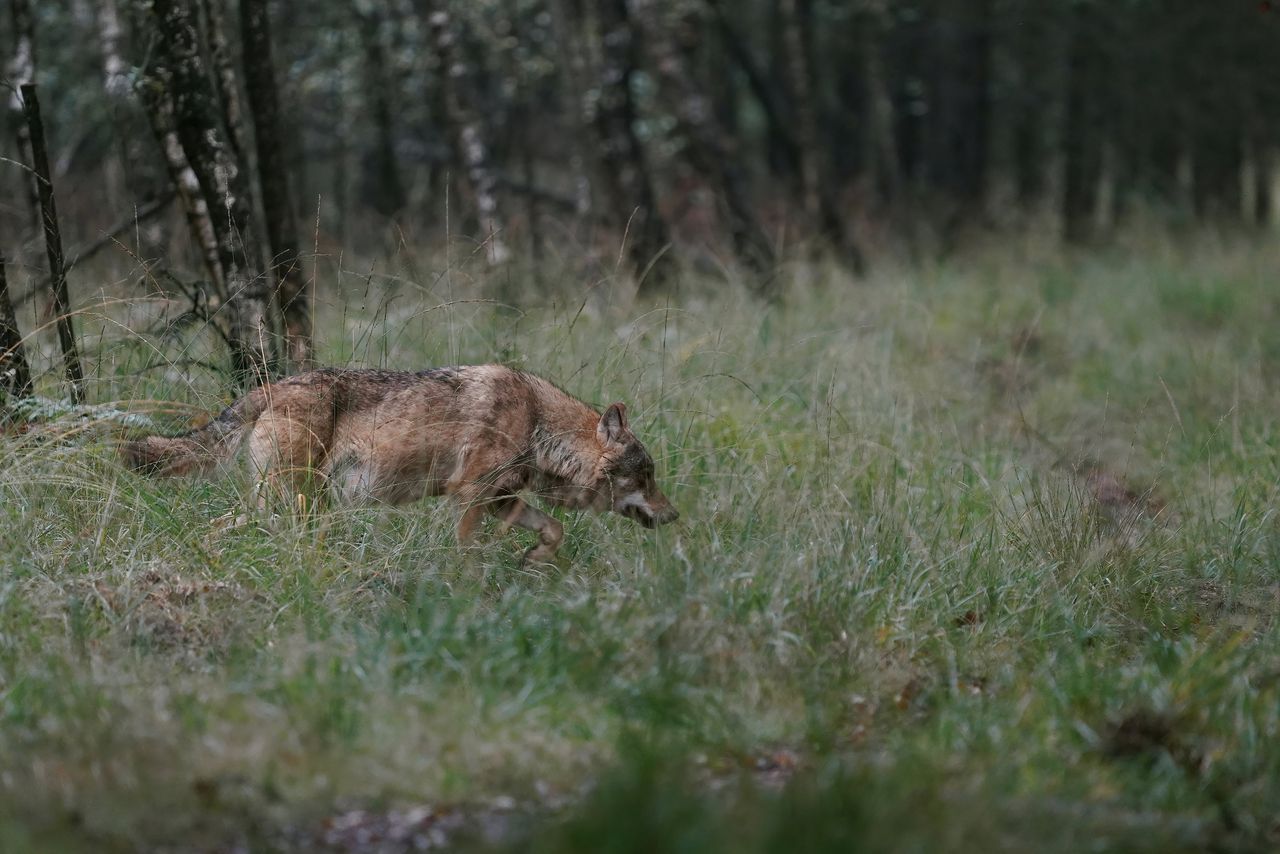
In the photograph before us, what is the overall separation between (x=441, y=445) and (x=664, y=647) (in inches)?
85.2

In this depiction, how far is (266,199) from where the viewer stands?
31.3 feet

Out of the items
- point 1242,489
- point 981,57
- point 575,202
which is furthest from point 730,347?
point 981,57

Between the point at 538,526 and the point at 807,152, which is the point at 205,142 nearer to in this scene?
the point at 538,526

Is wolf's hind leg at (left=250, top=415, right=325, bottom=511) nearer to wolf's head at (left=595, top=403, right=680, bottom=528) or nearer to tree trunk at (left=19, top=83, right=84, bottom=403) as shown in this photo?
tree trunk at (left=19, top=83, right=84, bottom=403)

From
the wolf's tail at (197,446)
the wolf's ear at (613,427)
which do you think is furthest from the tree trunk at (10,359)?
the wolf's ear at (613,427)

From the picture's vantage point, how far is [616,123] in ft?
48.7

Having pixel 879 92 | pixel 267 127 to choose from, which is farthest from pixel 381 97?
pixel 267 127

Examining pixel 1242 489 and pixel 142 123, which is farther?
pixel 142 123

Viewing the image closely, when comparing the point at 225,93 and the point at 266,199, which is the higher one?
the point at 225,93

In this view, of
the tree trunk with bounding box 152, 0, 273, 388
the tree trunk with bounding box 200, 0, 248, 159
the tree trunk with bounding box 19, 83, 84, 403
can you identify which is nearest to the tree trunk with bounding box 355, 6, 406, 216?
the tree trunk with bounding box 200, 0, 248, 159

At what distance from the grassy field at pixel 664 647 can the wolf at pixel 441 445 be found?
0.16m

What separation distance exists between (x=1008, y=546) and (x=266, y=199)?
214 inches

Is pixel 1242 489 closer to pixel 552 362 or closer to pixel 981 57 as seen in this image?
pixel 552 362

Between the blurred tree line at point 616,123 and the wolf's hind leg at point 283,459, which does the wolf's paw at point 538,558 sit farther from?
the blurred tree line at point 616,123
